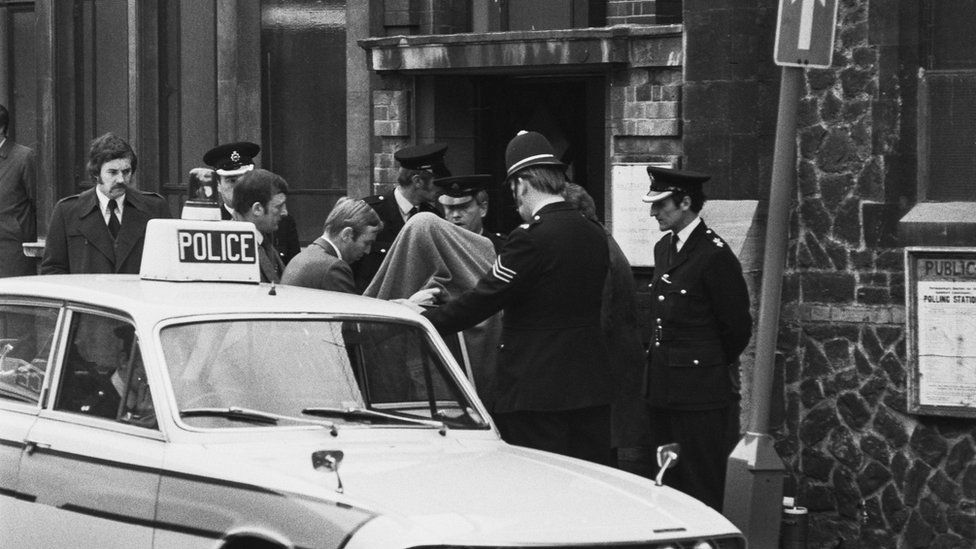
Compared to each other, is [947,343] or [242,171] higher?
[242,171]

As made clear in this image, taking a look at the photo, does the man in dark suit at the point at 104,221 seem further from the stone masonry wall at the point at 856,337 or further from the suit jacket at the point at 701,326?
the stone masonry wall at the point at 856,337

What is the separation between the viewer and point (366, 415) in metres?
6.71

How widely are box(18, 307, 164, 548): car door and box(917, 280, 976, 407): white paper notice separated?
17.1 ft

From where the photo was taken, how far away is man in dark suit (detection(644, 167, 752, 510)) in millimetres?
9188

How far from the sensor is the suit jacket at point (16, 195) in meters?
13.8

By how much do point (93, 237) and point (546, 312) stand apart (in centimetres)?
339

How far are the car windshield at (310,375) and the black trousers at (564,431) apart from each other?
1274mm

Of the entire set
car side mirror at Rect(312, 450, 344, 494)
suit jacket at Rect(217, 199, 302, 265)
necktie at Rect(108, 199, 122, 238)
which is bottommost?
car side mirror at Rect(312, 450, 344, 494)

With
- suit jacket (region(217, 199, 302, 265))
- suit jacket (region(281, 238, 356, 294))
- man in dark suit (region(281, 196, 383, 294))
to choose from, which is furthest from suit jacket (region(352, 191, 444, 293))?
suit jacket (region(281, 238, 356, 294))

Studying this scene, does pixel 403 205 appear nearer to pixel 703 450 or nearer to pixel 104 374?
pixel 703 450

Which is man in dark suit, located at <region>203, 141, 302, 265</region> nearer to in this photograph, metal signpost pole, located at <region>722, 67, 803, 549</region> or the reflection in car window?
the reflection in car window

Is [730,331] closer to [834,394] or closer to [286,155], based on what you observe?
[834,394]

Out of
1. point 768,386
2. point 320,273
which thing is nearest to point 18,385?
point 320,273

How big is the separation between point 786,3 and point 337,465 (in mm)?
3240
